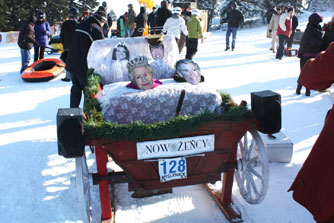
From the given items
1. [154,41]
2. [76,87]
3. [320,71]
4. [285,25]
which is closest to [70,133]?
[320,71]

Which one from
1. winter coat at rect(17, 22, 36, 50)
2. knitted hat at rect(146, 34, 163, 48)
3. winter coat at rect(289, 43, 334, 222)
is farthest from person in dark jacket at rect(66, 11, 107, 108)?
winter coat at rect(17, 22, 36, 50)

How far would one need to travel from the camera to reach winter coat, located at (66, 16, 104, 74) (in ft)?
15.1

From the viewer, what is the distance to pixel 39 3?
1090 inches

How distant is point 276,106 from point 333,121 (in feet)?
2.23

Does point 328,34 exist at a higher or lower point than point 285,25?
lower

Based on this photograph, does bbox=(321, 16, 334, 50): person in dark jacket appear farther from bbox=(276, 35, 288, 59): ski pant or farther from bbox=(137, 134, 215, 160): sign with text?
bbox=(276, 35, 288, 59): ski pant

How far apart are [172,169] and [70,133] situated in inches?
35.1

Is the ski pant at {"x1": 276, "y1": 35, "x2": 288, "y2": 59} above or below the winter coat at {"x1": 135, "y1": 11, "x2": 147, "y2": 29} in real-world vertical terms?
below

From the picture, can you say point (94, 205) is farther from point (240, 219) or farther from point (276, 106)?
point (276, 106)

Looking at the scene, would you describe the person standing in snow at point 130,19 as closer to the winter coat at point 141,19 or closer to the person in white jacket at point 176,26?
the winter coat at point 141,19

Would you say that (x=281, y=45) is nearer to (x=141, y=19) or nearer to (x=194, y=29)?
(x=194, y=29)

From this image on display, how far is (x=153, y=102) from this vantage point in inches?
107

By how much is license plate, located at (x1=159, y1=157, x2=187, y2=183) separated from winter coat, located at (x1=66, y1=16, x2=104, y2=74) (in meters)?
2.75

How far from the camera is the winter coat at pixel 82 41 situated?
462cm
